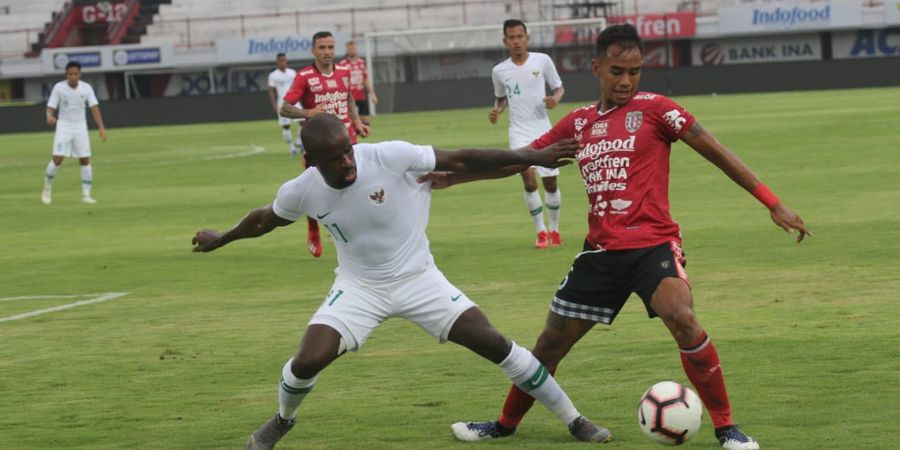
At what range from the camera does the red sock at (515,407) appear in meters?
7.59

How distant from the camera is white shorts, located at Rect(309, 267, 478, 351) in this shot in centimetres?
716

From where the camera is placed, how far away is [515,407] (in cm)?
761

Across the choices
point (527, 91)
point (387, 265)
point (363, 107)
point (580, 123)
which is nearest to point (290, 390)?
point (387, 265)

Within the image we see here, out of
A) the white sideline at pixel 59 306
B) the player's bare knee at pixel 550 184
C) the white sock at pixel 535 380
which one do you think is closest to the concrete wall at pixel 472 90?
the player's bare knee at pixel 550 184

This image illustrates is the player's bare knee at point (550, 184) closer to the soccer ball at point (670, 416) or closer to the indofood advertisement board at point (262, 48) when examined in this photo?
the soccer ball at point (670, 416)

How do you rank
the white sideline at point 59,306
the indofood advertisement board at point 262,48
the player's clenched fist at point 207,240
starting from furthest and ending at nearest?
the indofood advertisement board at point 262,48, the white sideline at point 59,306, the player's clenched fist at point 207,240

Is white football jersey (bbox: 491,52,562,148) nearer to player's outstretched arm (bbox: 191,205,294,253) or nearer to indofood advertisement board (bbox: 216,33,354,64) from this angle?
player's outstretched arm (bbox: 191,205,294,253)

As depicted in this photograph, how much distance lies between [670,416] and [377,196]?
176 cm

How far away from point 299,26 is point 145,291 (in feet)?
173

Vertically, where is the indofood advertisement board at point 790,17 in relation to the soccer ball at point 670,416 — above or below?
above

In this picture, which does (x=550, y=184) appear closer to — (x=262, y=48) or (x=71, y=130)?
(x=71, y=130)

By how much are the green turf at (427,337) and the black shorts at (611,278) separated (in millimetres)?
680

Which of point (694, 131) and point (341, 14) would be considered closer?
point (694, 131)

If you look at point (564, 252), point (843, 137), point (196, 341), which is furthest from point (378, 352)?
point (843, 137)
